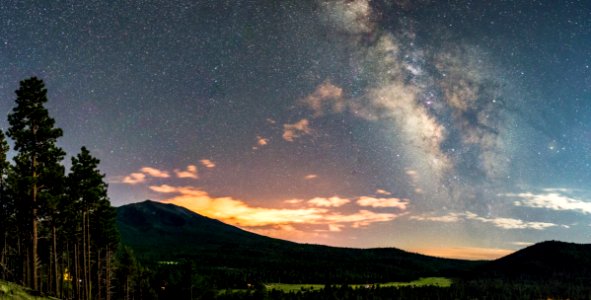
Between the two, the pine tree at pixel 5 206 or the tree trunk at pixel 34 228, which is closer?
the tree trunk at pixel 34 228

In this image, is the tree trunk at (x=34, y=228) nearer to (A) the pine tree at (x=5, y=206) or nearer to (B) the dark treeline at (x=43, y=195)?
(B) the dark treeline at (x=43, y=195)

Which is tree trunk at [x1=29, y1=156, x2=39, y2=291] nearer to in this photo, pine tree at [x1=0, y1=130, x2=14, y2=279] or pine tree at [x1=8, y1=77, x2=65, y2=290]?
pine tree at [x1=8, y1=77, x2=65, y2=290]

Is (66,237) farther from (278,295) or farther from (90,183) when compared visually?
(278,295)

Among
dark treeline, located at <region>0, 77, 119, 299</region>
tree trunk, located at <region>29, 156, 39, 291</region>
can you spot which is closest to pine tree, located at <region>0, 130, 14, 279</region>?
dark treeline, located at <region>0, 77, 119, 299</region>

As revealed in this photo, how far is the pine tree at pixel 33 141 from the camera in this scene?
3706cm

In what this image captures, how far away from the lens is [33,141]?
3784cm

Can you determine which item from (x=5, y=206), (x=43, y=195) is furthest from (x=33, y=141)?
(x=5, y=206)

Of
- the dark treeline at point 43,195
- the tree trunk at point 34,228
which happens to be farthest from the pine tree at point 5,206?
the tree trunk at point 34,228

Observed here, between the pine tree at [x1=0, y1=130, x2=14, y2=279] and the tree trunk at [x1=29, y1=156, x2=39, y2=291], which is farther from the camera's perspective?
the pine tree at [x1=0, y1=130, x2=14, y2=279]

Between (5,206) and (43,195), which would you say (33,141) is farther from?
(5,206)

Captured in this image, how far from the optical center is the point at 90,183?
47.9m

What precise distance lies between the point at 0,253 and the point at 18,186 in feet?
62.1

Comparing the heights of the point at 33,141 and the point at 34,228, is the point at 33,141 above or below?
above

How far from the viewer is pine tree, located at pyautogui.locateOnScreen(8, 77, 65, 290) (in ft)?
122
